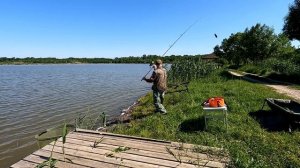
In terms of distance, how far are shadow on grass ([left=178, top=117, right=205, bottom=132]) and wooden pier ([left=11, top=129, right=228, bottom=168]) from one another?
2526mm

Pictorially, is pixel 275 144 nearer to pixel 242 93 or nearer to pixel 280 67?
pixel 242 93

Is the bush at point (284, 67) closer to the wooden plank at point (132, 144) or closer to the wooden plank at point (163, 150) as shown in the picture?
the wooden plank at point (163, 150)

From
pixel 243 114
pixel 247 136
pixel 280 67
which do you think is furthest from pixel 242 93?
pixel 280 67

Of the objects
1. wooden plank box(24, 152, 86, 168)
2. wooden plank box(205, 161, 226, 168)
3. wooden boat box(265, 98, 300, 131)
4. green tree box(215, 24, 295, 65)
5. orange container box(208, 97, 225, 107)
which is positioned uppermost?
green tree box(215, 24, 295, 65)

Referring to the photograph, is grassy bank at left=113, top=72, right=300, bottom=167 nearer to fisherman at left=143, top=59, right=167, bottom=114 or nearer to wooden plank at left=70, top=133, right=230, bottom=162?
wooden plank at left=70, top=133, right=230, bottom=162

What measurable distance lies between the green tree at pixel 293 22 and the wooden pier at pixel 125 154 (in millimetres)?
28795

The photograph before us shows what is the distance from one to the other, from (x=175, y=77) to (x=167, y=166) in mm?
20782

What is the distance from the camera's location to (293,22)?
31.1 m

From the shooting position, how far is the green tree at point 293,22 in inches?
1187

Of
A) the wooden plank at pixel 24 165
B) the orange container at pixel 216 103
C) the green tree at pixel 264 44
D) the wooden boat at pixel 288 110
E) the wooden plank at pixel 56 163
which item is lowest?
the wooden plank at pixel 24 165

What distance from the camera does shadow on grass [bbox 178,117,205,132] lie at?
30.3 feet

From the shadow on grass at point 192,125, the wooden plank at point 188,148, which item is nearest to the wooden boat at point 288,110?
the shadow on grass at point 192,125

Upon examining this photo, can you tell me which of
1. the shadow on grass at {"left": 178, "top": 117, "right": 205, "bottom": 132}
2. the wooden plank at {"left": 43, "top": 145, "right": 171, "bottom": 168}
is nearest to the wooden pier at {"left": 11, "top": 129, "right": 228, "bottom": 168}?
the wooden plank at {"left": 43, "top": 145, "right": 171, "bottom": 168}

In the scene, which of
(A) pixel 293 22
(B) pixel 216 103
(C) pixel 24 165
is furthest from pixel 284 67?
(C) pixel 24 165
